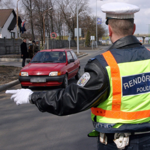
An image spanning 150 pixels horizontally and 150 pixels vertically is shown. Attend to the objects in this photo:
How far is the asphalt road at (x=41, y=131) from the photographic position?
382cm

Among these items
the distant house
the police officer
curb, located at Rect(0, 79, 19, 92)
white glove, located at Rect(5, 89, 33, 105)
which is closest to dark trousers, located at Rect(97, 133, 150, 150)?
the police officer

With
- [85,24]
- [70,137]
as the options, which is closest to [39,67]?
[70,137]

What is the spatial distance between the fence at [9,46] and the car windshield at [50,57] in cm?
1752

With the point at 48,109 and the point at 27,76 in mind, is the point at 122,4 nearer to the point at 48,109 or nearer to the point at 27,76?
the point at 48,109

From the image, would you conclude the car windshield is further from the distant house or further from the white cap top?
the distant house

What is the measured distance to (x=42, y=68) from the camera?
27.4ft

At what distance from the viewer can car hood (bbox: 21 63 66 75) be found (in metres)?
8.18

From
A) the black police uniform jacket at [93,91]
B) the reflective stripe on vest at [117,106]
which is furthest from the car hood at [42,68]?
the reflective stripe on vest at [117,106]

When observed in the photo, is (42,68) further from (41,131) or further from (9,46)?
(9,46)

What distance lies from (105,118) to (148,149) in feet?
1.34

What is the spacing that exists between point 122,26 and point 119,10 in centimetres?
12

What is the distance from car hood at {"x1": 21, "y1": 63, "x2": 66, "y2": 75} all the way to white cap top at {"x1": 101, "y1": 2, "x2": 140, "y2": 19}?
6.55m

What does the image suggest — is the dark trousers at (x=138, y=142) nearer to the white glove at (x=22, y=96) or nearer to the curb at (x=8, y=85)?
the white glove at (x=22, y=96)

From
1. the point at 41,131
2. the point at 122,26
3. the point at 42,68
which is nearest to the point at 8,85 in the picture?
the point at 42,68
